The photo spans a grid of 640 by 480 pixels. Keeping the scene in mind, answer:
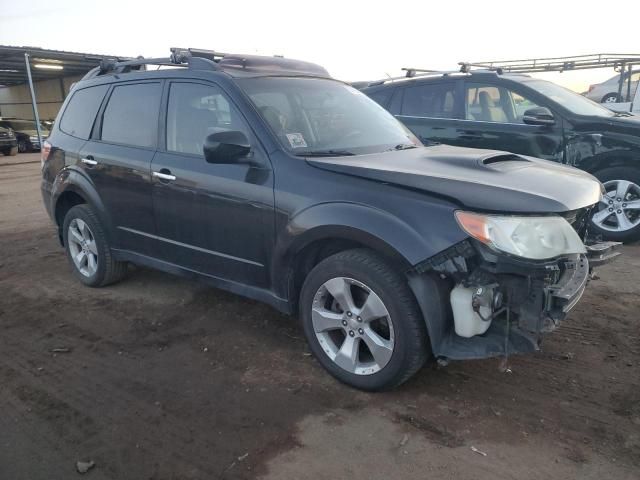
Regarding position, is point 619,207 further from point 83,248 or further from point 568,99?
point 83,248

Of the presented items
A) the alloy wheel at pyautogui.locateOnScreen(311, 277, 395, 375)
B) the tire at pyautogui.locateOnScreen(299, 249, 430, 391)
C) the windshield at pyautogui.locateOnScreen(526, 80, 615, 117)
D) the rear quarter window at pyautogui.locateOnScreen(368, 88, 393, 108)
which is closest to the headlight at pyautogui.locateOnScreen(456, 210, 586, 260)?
the tire at pyautogui.locateOnScreen(299, 249, 430, 391)

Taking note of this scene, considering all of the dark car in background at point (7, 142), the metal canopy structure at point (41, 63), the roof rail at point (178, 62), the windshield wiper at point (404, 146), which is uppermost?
the metal canopy structure at point (41, 63)

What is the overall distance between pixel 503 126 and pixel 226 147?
3941 mm

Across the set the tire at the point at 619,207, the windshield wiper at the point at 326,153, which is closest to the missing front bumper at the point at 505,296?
the windshield wiper at the point at 326,153

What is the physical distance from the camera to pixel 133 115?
4.20 meters

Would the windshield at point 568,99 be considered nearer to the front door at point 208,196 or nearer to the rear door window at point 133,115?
the front door at point 208,196

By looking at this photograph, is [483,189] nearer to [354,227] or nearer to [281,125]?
[354,227]

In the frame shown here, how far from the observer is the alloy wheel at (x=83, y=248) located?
15.5 feet

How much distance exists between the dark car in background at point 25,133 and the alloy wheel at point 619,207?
22.1 metres

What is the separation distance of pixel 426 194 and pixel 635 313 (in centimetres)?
240

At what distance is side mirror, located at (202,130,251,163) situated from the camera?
3.14 m

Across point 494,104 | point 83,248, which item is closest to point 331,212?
point 83,248

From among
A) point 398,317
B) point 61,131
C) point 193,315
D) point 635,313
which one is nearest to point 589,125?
point 635,313

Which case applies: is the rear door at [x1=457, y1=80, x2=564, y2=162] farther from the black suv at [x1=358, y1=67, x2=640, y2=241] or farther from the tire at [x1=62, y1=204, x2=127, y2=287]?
the tire at [x1=62, y1=204, x2=127, y2=287]
